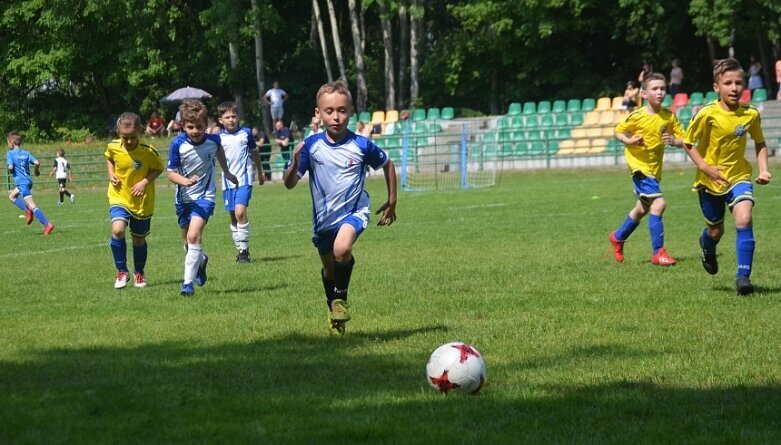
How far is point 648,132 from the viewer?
1266 cm

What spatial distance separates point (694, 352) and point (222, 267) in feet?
24.1

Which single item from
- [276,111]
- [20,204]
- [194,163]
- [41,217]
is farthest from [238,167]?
[276,111]

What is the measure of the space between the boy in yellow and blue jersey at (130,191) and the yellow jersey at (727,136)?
4.94 meters

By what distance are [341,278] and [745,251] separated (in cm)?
352

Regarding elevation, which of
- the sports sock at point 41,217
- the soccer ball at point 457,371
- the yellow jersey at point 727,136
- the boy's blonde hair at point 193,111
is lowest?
the sports sock at point 41,217

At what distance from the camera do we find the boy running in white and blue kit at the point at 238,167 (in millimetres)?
14422

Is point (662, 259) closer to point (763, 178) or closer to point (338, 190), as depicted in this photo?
point (763, 178)

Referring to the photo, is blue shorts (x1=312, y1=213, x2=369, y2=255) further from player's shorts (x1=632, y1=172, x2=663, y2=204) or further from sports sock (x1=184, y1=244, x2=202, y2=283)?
player's shorts (x1=632, y1=172, x2=663, y2=204)

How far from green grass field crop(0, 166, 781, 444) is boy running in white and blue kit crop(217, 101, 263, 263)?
380mm

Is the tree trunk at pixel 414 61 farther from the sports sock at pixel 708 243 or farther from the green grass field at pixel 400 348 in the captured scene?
the sports sock at pixel 708 243

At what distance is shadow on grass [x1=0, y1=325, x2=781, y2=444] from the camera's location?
540 centimetres

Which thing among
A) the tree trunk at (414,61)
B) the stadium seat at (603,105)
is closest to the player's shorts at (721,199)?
the stadium seat at (603,105)

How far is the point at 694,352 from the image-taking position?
285 inches

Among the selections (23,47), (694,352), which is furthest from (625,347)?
(23,47)
